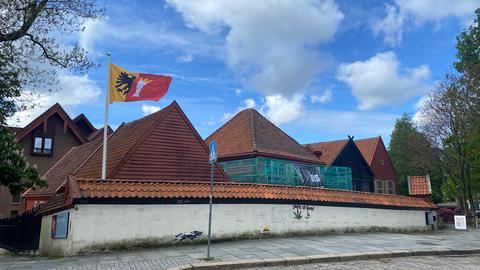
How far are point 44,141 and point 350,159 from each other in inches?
1098

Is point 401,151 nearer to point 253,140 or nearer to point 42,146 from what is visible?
point 253,140

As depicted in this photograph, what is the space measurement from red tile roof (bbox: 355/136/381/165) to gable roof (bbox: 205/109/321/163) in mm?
15402

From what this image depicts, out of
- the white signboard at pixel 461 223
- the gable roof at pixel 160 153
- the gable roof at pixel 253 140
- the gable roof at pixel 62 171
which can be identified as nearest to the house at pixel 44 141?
the gable roof at pixel 62 171

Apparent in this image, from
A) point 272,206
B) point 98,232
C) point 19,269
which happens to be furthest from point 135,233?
point 272,206

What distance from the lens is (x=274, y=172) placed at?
26438mm

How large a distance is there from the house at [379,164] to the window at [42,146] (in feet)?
104

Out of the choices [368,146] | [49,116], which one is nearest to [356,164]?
[368,146]

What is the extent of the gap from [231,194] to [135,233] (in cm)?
354

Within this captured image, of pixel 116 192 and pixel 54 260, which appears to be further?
pixel 116 192

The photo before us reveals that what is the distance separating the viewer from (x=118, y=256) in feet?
33.8

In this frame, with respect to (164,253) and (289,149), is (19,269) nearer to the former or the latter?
(164,253)

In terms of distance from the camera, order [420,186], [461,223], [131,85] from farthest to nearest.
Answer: [461,223]
[420,186]
[131,85]

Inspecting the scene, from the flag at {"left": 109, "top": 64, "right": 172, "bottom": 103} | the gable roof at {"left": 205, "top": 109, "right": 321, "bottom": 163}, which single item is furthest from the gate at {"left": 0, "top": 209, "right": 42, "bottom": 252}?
the gable roof at {"left": 205, "top": 109, "right": 321, "bottom": 163}

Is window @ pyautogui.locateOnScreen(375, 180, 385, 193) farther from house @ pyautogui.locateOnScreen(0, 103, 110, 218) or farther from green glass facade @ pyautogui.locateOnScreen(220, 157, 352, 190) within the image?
house @ pyautogui.locateOnScreen(0, 103, 110, 218)
